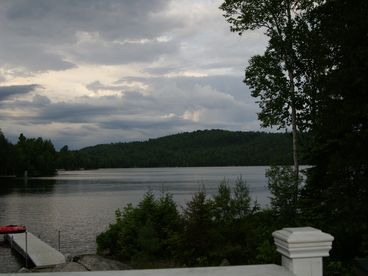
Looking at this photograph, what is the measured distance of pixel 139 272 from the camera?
396 cm

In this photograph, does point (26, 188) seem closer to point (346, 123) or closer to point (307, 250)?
point (346, 123)

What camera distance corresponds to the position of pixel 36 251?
88.3 feet

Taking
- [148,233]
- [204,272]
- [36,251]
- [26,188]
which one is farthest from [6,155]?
[204,272]

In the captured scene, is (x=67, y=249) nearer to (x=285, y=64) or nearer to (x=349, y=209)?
(x=285, y=64)

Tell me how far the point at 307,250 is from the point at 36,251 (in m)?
25.4

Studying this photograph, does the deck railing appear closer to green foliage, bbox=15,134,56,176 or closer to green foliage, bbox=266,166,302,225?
green foliage, bbox=266,166,302,225

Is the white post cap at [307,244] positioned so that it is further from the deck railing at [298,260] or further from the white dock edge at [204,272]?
the white dock edge at [204,272]

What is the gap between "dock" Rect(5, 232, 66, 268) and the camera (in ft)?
78.2

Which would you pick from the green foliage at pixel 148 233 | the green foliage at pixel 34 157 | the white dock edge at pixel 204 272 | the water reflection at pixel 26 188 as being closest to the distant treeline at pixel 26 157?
the green foliage at pixel 34 157

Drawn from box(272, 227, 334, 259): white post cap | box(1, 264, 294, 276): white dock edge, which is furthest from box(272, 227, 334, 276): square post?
box(1, 264, 294, 276): white dock edge

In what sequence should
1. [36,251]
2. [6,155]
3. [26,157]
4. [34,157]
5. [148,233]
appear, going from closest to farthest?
[148,233]
[36,251]
[6,155]
[26,157]
[34,157]

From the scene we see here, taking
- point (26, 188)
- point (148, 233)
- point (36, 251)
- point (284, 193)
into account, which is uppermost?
point (284, 193)

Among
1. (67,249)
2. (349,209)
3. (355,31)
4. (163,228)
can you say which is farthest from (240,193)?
(67,249)

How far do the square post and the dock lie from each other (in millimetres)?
19447
